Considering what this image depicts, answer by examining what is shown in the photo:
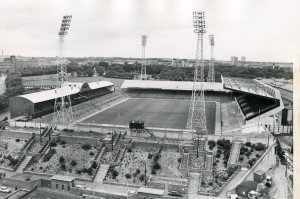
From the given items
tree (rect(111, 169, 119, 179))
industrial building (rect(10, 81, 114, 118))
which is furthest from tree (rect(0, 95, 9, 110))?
tree (rect(111, 169, 119, 179))

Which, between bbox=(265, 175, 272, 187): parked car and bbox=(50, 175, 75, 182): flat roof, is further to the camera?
bbox=(50, 175, 75, 182): flat roof

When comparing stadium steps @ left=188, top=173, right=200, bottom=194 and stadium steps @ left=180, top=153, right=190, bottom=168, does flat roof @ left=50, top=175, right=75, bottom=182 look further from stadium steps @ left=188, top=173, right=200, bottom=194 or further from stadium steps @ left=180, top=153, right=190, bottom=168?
stadium steps @ left=188, top=173, right=200, bottom=194

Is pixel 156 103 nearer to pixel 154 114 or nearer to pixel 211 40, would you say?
pixel 154 114

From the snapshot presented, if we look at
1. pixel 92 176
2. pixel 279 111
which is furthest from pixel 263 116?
pixel 92 176

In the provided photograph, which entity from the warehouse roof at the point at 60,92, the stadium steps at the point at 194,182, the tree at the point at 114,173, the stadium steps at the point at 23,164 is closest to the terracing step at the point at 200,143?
the stadium steps at the point at 194,182

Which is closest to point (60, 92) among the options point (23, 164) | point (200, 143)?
point (23, 164)

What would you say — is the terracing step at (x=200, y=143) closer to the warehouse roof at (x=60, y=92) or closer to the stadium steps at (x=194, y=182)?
the stadium steps at (x=194, y=182)
